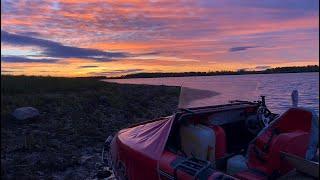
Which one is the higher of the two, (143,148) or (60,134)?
(143,148)

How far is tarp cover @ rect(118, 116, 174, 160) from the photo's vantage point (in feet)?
22.1

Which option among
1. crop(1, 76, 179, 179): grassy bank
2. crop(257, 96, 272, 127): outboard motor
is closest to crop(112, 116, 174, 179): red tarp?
crop(257, 96, 272, 127): outboard motor

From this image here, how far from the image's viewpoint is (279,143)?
5.70m

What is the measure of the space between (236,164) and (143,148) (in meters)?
1.42

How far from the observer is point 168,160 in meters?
6.29

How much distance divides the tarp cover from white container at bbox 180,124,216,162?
0.36m

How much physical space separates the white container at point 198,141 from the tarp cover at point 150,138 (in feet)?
1.18

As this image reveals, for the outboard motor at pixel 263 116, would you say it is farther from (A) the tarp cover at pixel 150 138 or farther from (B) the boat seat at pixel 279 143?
(A) the tarp cover at pixel 150 138

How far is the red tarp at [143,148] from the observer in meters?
6.67

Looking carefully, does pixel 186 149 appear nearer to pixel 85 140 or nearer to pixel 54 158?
pixel 54 158

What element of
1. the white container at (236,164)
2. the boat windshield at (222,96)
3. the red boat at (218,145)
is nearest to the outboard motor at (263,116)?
the red boat at (218,145)

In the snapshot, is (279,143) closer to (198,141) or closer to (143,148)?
(198,141)

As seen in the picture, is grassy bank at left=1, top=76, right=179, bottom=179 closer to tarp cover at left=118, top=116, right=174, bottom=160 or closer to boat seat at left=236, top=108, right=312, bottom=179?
tarp cover at left=118, top=116, right=174, bottom=160

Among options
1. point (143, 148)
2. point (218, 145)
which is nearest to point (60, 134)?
point (143, 148)
